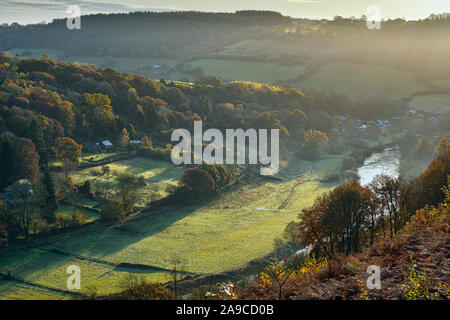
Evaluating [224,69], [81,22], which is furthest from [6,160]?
[81,22]

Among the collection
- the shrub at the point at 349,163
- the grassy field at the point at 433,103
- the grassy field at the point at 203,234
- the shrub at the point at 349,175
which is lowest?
the grassy field at the point at 203,234

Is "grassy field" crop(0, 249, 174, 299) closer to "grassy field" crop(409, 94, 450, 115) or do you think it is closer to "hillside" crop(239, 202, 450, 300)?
"hillside" crop(239, 202, 450, 300)

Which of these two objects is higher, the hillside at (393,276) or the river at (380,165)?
the hillside at (393,276)

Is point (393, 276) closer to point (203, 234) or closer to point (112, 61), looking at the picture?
point (203, 234)

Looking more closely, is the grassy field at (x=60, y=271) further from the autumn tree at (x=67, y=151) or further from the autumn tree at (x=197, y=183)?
the autumn tree at (x=67, y=151)

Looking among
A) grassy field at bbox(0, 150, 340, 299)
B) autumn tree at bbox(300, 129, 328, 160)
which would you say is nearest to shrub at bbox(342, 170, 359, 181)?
grassy field at bbox(0, 150, 340, 299)

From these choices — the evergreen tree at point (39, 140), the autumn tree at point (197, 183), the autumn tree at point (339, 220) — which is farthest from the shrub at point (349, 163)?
the evergreen tree at point (39, 140)
